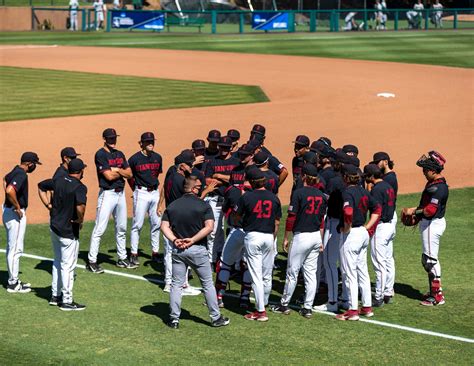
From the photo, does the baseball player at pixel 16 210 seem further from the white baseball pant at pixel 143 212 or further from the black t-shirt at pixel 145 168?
the white baseball pant at pixel 143 212

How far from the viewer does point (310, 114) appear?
27.8 m

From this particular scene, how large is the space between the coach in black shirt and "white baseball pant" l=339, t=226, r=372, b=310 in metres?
1.76

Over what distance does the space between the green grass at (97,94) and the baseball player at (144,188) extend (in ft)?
44.2

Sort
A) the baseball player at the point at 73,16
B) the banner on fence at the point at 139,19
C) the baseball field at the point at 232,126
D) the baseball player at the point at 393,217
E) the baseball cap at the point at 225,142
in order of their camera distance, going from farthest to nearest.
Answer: the baseball player at the point at 73,16 < the banner on fence at the point at 139,19 < the baseball cap at the point at 225,142 < the baseball player at the point at 393,217 < the baseball field at the point at 232,126

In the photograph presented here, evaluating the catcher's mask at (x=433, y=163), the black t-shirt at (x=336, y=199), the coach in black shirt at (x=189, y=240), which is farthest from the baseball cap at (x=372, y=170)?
the coach in black shirt at (x=189, y=240)

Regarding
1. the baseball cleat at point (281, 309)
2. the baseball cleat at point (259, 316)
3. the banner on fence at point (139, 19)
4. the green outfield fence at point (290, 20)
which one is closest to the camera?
the baseball cleat at point (259, 316)

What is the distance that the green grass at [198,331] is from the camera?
412 inches

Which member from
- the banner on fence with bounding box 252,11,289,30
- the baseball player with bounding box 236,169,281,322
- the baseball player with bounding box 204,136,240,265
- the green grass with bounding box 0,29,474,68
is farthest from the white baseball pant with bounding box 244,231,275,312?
the banner on fence with bounding box 252,11,289,30

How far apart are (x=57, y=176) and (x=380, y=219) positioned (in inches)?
176

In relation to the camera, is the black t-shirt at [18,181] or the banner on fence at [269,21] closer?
the black t-shirt at [18,181]

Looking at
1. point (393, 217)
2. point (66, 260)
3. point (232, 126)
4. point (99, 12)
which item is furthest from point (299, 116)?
point (99, 12)

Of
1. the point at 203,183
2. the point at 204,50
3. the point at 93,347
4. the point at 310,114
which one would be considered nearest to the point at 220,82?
the point at 310,114

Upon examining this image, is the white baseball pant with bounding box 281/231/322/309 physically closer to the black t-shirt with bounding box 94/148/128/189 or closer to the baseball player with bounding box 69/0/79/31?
the black t-shirt with bounding box 94/148/128/189

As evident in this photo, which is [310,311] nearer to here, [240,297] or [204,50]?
[240,297]
